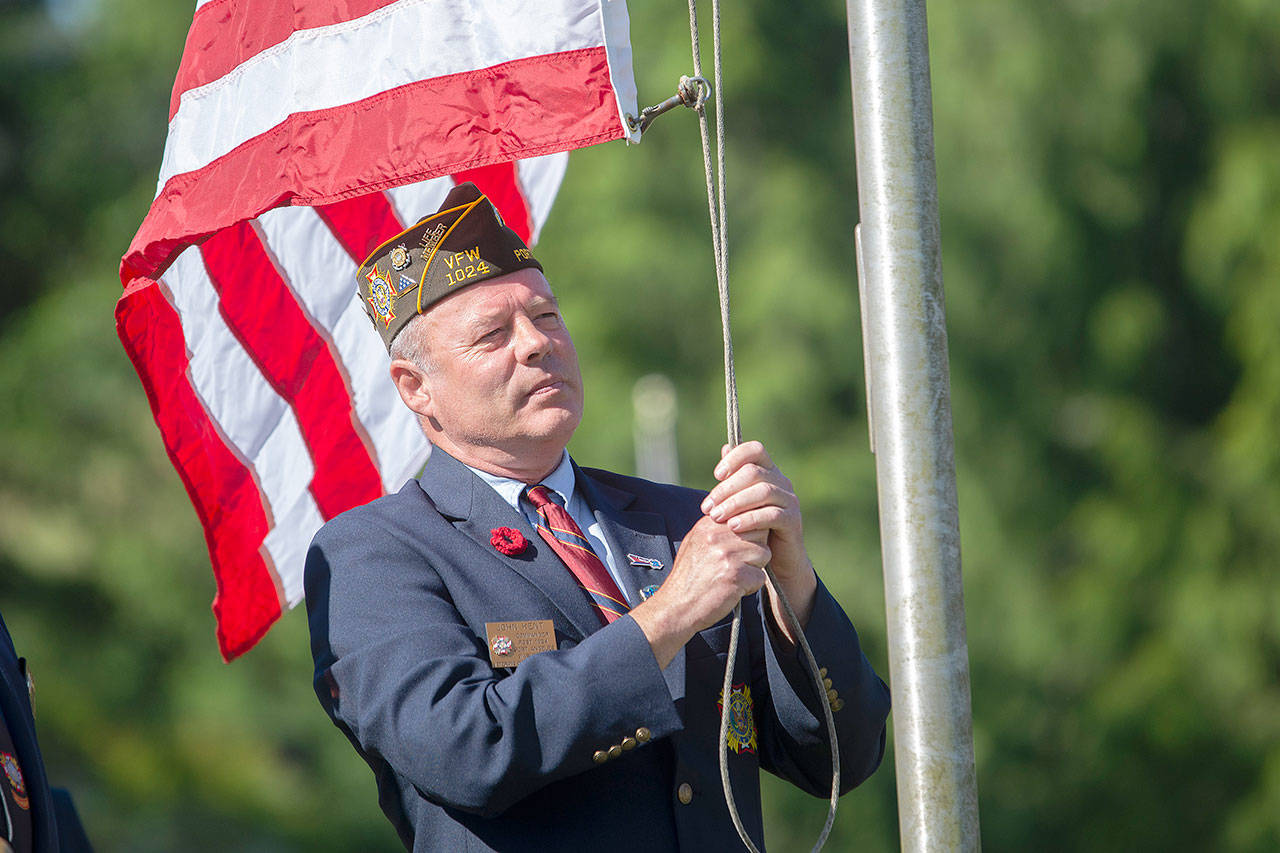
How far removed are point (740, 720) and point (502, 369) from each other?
0.63m

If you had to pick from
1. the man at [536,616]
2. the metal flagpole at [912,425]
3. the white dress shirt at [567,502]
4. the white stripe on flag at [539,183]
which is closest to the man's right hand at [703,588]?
the man at [536,616]

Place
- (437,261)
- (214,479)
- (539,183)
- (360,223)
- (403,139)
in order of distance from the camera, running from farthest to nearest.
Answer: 1. (539,183)
2. (360,223)
3. (214,479)
4. (403,139)
5. (437,261)

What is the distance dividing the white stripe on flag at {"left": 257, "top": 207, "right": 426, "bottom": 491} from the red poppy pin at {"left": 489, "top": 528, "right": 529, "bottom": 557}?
3.44ft

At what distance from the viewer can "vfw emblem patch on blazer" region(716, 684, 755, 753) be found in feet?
7.05

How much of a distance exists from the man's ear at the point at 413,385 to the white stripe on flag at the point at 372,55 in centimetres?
48

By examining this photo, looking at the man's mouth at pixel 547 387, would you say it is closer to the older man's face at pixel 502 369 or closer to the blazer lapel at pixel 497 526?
the older man's face at pixel 502 369

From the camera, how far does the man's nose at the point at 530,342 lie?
2.25 m

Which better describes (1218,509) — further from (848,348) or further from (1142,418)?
(848,348)

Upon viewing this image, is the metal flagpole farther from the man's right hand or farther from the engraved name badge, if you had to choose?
the engraved name badge

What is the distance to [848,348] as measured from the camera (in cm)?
888

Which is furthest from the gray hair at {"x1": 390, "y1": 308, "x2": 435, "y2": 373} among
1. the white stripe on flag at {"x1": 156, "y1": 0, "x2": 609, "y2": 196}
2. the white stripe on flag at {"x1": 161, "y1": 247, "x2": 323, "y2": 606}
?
the white stripe on flag at {"x1": 161, "y1": 247, "x2": 323, "y2": 606}

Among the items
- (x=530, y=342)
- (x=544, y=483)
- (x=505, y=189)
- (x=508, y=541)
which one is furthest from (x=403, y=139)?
(x=505, y=189)

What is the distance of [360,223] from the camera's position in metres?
3.28

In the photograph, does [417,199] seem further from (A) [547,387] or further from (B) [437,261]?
(A) [547,387]
